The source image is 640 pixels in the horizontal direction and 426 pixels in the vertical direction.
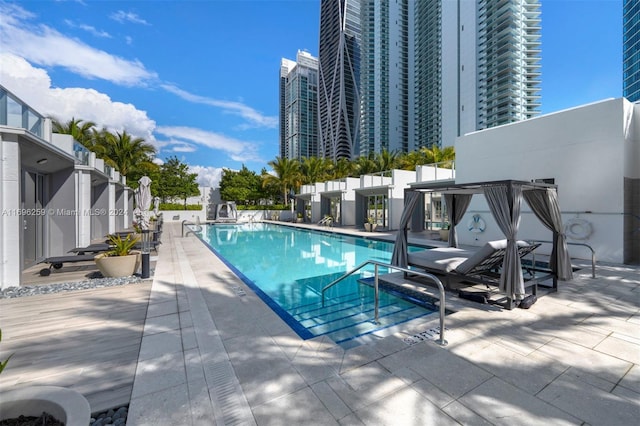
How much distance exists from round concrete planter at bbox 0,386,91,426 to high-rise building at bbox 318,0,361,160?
297 ft

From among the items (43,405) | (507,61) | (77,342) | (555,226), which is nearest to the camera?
(43,405)

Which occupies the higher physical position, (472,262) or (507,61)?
(507,61)

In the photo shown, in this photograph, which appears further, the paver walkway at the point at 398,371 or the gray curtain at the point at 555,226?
the gray curtain at the point at 555,226

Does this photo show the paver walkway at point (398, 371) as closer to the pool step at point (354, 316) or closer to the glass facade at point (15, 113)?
the pool step at point (354, 316)

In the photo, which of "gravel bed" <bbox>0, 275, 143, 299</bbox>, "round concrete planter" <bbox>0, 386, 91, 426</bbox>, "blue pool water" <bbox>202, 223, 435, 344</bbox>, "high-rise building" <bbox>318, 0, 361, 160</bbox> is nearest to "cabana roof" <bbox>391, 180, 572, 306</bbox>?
"blue pool water" <bbox>202, 223, 435, 344</bbox>

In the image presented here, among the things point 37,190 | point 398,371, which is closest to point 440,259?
point 398,371

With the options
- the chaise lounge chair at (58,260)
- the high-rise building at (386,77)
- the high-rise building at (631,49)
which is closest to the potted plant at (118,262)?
the chaise lounge chair at (58,260)

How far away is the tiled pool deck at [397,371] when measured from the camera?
89.7 inches

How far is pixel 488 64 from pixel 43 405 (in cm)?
7996

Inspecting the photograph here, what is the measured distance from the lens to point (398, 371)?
9.37ft

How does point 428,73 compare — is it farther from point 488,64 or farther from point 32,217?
point 32,217

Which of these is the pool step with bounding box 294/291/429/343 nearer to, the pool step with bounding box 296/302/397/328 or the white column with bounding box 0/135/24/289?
the pool step with bounding box 296/302/397/328

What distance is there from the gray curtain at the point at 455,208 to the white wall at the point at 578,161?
3868mm

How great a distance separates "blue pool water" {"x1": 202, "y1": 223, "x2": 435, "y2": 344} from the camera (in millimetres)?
4488
